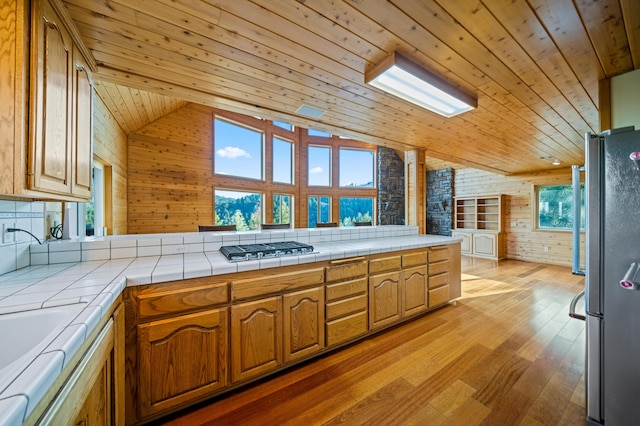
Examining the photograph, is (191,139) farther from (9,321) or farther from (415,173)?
(9,321)

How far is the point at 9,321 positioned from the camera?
2.82 feet

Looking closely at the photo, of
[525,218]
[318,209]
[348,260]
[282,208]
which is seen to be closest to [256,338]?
[348,260]

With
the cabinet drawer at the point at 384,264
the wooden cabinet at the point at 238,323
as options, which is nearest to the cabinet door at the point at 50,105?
the wooden cabinet at the point at 238,323

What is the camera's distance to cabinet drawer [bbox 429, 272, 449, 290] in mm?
2854

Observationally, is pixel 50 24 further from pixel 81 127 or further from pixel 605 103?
pixel 605 103

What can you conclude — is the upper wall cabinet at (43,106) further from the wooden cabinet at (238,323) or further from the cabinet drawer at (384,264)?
the cabinet drawer at (384,264)

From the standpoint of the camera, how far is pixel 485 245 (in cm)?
620

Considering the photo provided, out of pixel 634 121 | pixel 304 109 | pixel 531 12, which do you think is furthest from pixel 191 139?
pixel 634 121

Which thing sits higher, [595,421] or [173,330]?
[173,330]

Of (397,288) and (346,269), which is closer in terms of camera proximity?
(346,269)

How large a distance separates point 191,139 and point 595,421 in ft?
20.9

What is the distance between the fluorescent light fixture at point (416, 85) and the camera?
162 centimetres

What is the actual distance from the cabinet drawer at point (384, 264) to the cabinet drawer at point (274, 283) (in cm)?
58

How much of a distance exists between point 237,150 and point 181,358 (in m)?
5.38
